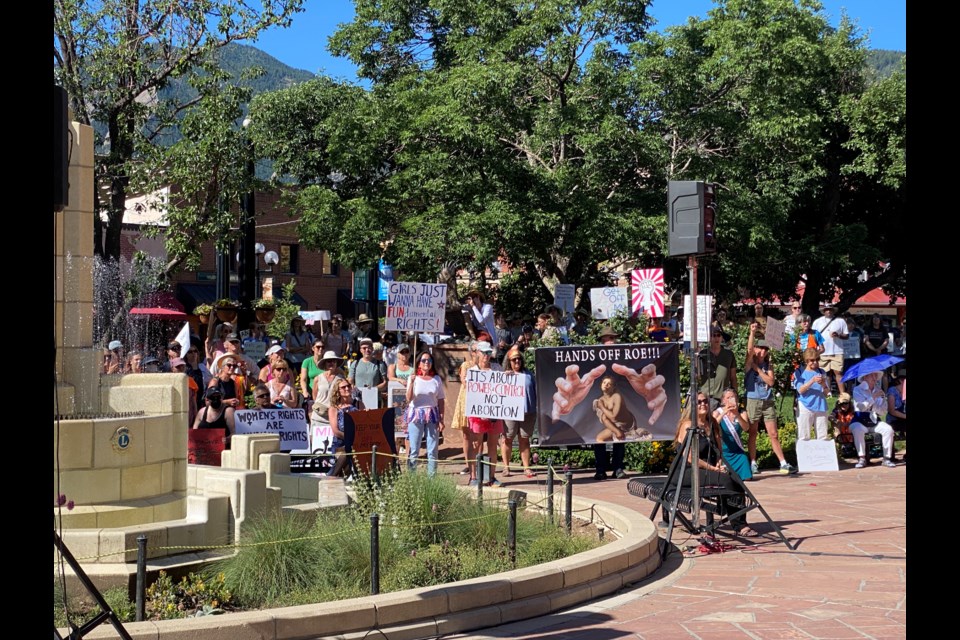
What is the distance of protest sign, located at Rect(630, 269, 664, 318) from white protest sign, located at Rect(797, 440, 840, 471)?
7961mm

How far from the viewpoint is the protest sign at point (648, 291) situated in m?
24.1

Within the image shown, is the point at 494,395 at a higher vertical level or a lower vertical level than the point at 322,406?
higher

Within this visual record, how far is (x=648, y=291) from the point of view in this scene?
24.2m

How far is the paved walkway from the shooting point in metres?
7.85

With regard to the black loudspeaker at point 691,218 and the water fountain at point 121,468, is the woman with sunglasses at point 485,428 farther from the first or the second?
the black loudspeaker at point 691,218

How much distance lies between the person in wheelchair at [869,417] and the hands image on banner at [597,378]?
3574mm

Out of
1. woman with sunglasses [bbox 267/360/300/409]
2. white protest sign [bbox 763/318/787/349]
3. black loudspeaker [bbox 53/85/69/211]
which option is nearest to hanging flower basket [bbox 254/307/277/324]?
woman with sunglasses [bbox 267/360/300/409]

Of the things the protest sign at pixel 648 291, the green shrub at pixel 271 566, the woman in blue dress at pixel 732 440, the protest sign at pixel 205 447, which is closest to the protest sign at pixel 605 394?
the woman in blue dress at pixel 732 440

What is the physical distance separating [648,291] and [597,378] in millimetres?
9037

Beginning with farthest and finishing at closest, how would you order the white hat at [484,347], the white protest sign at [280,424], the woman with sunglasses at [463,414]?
the white hat at [484,347] < the woman with sunglasses at [463,414] < the white protest sign at [280,424]

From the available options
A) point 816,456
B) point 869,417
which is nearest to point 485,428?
point 816,456

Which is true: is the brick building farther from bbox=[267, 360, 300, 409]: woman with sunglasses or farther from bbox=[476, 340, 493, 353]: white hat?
bbox=[267, 360, 300, 409]: woman with sunglasses

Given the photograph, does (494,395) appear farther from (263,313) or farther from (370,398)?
(263,313)
